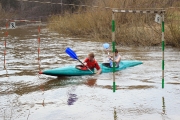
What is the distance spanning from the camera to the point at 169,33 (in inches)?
682

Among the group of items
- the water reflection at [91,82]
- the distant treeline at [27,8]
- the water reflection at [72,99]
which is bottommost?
the water reflection at [72,99]

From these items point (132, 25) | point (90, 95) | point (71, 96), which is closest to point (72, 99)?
point (71, 96)

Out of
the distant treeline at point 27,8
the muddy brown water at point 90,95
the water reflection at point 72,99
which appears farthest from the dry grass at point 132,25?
the distant treeline at point 27,8

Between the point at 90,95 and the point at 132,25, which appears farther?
the point at 132,25

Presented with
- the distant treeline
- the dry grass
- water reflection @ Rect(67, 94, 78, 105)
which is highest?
the distant treeline

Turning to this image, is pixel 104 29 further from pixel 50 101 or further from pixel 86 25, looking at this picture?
pixel 50 101

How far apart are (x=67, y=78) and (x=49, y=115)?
3629 millimetres

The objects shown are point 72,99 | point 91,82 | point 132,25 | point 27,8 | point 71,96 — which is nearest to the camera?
point 72,99

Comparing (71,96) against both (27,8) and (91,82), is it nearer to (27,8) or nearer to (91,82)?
(91,82)

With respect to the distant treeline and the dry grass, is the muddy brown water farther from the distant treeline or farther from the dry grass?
the distant treeline

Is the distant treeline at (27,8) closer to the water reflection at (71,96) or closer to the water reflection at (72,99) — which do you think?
the water reflection at (71,96)

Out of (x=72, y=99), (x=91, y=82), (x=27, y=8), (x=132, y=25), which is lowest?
(x=72, y=99)

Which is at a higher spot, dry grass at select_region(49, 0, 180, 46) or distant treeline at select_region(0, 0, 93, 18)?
distant treeline at select_region(0, 0, 93, 18)

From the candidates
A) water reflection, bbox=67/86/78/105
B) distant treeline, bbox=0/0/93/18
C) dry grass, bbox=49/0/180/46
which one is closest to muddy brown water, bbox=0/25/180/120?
water reflection, bbox=67/86/78/105
